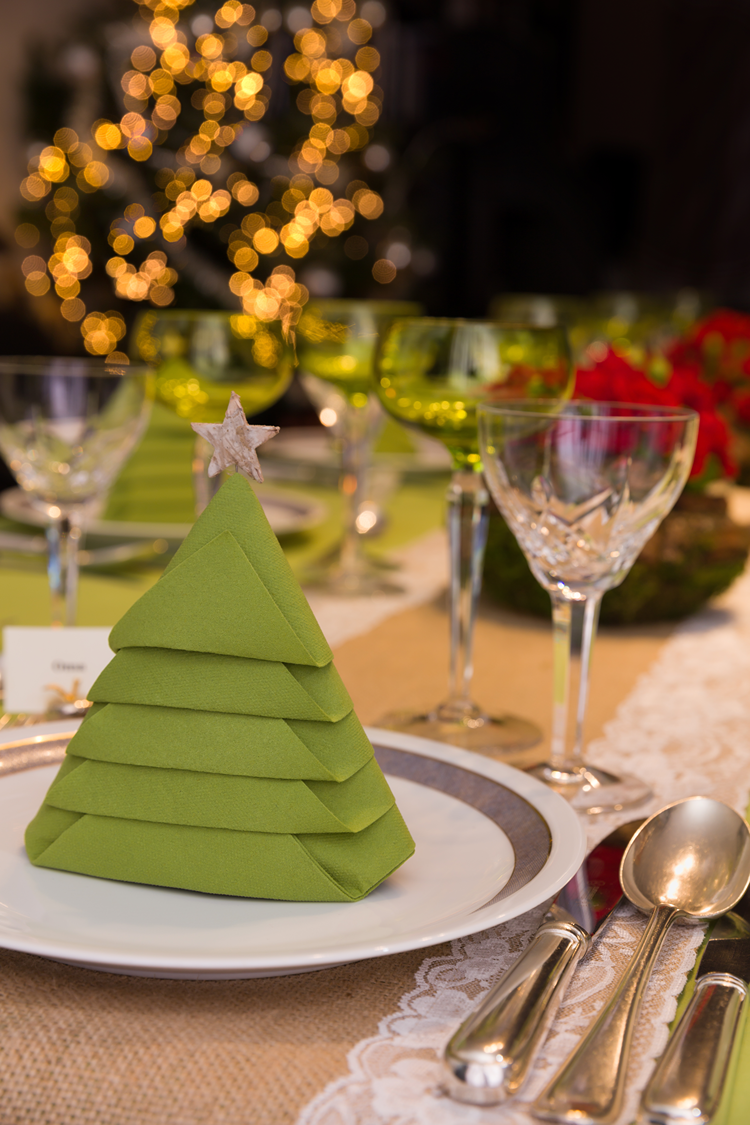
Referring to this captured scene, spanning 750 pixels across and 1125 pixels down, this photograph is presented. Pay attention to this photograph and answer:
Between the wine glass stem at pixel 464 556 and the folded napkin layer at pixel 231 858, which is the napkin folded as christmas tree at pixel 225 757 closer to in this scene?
the folded napkin layer at pixel 231 858

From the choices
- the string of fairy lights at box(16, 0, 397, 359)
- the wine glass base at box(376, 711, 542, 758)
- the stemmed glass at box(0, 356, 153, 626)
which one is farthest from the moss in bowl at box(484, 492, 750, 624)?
the string of fairy lights at box(16, 0, 397, 359)

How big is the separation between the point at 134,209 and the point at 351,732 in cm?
370

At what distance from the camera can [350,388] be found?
111cm

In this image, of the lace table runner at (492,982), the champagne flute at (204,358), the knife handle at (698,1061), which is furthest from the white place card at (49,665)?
the knife handle at (698,1061)

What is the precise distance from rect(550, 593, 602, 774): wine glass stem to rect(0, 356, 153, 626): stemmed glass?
345 mm

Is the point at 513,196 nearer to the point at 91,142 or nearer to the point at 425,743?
the point at 91,142

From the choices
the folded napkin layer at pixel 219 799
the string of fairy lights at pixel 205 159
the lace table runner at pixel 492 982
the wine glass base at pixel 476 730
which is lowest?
the wine glass base at pixel 476 730

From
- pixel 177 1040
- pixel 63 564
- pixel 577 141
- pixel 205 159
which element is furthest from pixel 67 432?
pixel 577 141

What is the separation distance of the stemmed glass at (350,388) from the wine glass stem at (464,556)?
8.0 inches

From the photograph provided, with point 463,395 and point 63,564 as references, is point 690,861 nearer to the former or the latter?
point 463,395

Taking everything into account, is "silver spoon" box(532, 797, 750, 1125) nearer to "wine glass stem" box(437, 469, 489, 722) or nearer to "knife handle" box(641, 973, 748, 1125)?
"knife handle" box(641, 973, 748, 1125)

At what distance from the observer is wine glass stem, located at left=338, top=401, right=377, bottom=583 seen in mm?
1168

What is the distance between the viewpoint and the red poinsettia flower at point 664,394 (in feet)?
3.18

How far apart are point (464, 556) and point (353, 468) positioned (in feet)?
1.35
